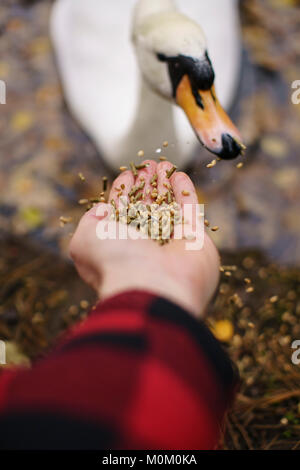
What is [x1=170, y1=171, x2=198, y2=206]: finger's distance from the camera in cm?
52

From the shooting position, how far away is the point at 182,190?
0.52 metres

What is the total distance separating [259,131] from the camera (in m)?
1.27

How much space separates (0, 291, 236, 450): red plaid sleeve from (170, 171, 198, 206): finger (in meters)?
0.19

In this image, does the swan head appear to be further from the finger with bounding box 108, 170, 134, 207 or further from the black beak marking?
the finger with bounding box 108, 170, 134, 207

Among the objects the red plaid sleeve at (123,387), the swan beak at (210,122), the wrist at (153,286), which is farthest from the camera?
the swan beak at (210,122)

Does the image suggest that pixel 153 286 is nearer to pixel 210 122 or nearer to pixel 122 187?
pixel 122 187

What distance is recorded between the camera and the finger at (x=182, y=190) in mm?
517

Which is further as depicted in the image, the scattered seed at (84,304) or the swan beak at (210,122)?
the scattered seed at (84,304)

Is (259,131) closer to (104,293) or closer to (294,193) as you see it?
(294,193)

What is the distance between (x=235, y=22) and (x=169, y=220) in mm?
980

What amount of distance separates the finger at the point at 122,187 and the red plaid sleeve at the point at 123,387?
0.19 meters

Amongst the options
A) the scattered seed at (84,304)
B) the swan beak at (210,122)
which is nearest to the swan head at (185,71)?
the swan beak at (210,122)

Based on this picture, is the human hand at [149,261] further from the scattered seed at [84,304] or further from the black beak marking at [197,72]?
the scattered seed at [84,304]

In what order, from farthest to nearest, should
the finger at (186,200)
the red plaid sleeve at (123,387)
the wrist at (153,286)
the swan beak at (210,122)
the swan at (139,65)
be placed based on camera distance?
the swan at (139,65) → the swan beak at (210,122) → the finger at (186,200) → the wrist at (153,286) → the red plaid sleeve at (123,387)
